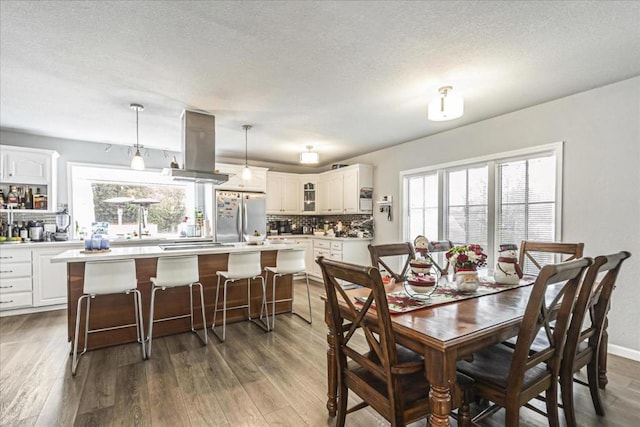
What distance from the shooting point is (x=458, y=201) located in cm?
423

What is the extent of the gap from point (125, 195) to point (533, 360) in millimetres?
5981

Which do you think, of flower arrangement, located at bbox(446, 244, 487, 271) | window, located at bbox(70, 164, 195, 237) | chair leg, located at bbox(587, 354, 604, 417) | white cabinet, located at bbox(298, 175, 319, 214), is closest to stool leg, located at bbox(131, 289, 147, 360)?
window, located at bbox(70, 164, 195, 237)

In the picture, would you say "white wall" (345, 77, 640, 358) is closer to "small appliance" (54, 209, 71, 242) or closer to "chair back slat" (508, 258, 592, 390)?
"chair back slat" (508, 258, 592, 390)

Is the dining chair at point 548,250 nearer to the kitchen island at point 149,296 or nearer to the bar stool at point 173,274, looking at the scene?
the kitchen island at point 149,296

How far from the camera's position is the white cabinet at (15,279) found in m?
3.92

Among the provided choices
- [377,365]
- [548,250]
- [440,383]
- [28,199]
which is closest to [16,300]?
[28,199]

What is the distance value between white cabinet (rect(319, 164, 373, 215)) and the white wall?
245 centimetres

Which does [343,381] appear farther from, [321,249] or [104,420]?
[321,249]

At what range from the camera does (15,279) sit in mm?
3977

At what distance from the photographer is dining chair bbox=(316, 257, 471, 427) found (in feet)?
4.39

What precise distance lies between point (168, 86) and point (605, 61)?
3.73m

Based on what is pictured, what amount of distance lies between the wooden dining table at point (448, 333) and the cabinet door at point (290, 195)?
4862 millimetres

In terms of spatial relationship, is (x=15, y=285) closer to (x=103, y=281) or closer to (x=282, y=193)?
(x=103, y=281)

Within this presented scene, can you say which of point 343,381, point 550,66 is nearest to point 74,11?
point 343,381
